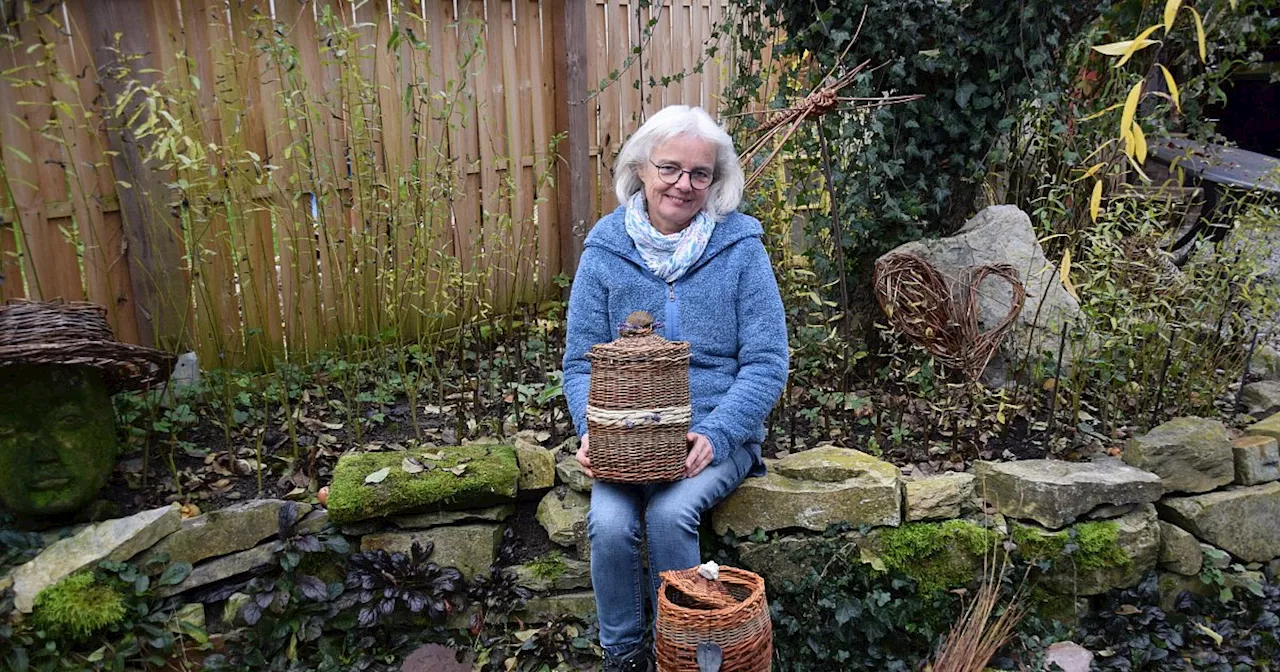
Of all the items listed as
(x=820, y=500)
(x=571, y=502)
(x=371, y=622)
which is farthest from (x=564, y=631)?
(x=820, y=500)

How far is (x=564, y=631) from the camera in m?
2.98

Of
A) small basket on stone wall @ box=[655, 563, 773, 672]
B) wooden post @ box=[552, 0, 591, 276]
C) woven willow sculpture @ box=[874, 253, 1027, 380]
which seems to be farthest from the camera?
wooden post @ box=[552, 0, 591, 276]

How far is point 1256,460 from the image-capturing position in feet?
9.96

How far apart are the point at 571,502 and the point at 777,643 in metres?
0.78

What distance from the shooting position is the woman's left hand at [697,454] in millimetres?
2535

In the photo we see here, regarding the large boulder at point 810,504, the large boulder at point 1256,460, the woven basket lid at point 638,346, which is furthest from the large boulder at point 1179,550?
the woven basket lid at point 638,346

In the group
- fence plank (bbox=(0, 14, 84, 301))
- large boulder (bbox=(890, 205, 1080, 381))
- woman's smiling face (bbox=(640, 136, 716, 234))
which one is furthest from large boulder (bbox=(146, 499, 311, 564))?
large boulder (bbox=(890, 205, 1080, 381))

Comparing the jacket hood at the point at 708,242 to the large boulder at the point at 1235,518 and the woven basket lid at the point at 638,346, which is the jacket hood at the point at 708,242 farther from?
the large boulder at the point at 1235,518

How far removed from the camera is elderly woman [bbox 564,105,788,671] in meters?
2.56

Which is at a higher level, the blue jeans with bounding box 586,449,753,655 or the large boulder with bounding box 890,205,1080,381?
the large boulder with bounding box 890,205,1080,381

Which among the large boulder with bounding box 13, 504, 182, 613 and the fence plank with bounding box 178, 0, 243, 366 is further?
the fence plank with bounding box 178, 0, 243, 366

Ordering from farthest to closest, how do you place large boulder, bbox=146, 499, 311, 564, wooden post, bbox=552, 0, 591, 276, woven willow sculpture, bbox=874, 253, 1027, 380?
wooden post, bbox=552, 0, 591, 276, woven willow sculpture, bbox=874, 253, 1027, 380, large boulder, bbox=146, 499, 311, 564

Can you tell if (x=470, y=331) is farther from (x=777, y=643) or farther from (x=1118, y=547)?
(x=1118, y=547)

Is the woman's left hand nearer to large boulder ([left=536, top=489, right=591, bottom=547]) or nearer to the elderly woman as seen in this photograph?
Result: the elderly woman
